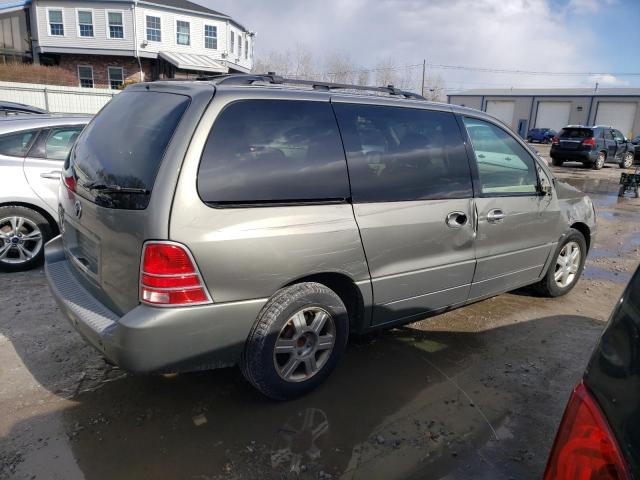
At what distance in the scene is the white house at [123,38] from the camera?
31.2 m

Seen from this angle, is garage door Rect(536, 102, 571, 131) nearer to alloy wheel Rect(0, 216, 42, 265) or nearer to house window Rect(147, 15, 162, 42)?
house window Rect(147, 15, 162, 42)

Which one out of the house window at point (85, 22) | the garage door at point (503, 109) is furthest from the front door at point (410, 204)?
the garage door at point (503, 109)

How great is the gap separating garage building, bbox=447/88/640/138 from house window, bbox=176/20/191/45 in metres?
34.3

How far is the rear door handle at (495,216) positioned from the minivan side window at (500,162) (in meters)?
0.15

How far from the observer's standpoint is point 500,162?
4059mm

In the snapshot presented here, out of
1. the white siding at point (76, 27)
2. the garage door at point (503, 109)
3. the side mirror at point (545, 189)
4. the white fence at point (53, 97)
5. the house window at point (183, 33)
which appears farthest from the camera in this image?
the garage door at point (503, 109)

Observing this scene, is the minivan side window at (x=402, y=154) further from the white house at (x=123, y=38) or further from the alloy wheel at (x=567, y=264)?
the white house at (x=123, y=38)

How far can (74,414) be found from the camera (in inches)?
115

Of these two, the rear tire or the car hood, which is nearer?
the car hood

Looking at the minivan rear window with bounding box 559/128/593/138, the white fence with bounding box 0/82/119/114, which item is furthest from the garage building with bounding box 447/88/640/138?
the white fence with bounding box 0/82/119/114

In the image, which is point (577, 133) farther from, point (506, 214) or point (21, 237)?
point (21, 237)

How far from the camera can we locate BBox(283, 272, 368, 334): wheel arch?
3024mm

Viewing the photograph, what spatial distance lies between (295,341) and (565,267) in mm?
3400

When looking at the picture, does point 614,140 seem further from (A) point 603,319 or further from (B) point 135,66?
(B) point 135,66
